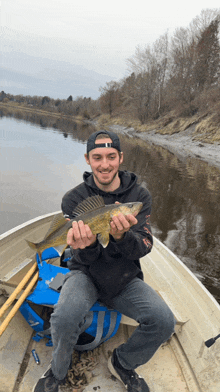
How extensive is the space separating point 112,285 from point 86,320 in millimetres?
480

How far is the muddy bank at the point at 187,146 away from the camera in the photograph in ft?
75.3

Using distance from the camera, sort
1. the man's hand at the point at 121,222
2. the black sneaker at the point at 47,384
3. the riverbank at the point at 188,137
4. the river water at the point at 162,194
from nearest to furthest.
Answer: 1. the man's hand at the point at 121,222
2. the black sneaker at the point at 47,384
3. the river water at the point at 162,194
4. the riverbank at the point at 188,137

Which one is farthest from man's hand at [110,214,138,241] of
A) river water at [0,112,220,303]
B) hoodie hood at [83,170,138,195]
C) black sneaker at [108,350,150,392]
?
river water at [0,112,220,303]

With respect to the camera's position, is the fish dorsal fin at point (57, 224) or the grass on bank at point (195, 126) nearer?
the fish dorsal fin at point (57, 224)

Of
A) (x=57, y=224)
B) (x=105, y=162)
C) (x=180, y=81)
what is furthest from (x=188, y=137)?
(x=57, y=224)

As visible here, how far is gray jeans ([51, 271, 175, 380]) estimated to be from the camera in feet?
7.30

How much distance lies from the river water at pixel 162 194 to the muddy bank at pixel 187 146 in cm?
223

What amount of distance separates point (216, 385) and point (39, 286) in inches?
86.2

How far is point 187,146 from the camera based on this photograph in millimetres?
28859

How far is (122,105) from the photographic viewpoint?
6956 cm

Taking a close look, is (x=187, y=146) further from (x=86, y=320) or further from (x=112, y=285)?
(x=86, y=320)

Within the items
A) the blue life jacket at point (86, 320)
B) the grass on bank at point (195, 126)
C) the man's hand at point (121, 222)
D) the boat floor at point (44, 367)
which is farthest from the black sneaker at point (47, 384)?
the grass on bank at point (195, 126)

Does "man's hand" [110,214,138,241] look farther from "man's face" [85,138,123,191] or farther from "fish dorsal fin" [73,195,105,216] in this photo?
"man's face" [85,138,123,191]

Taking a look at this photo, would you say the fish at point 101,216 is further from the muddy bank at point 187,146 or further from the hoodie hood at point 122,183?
the muddy bank at point 187,146
